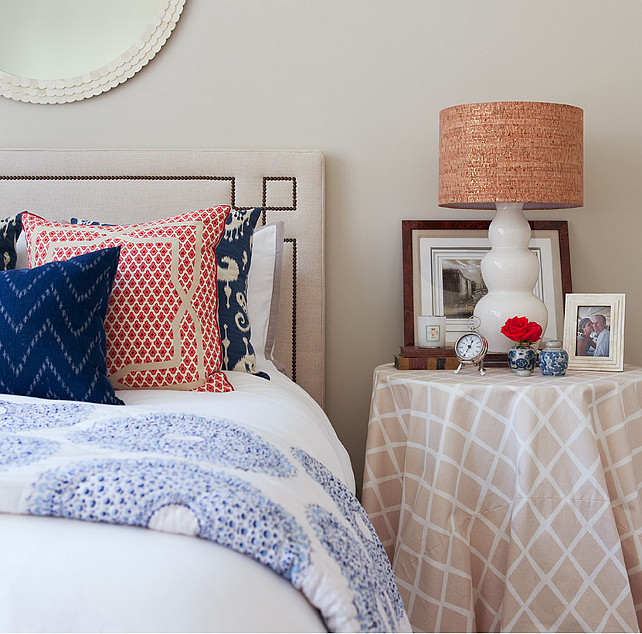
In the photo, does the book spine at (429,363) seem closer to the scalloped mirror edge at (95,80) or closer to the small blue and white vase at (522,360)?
the small blue and white vase at (522,360)

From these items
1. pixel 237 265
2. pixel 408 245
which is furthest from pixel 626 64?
pixel 237 265

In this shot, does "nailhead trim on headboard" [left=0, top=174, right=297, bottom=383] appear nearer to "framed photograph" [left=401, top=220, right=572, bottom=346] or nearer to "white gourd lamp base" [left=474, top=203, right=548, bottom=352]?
"framed photograph" [left=401, top=220, right=572, bottom=346]

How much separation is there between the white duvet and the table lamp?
130 cm

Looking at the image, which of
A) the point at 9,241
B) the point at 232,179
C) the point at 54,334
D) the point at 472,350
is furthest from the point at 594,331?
the point at 9,241

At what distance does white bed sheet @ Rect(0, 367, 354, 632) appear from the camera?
Result: 25.2 inches

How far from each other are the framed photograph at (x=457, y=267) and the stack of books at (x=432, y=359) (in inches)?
8.2

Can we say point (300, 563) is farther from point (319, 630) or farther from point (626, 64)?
point (626, 64)

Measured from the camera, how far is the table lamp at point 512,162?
1.76 meters

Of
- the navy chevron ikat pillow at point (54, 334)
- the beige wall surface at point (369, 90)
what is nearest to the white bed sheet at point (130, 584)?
the navy chevron ikat pillow at point (54, 334)

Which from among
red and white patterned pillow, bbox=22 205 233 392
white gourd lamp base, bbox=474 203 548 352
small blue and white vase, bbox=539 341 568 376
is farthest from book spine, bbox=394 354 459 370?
red and white patterned pillow, bbox=22 205 233 392

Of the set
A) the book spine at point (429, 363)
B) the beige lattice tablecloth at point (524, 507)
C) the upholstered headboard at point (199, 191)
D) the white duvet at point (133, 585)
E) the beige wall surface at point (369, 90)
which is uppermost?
the beige wall surface at point (369, 90)

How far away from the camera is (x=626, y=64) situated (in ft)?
7.09

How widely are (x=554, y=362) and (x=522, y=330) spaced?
0.11 m

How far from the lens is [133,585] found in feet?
2.14
